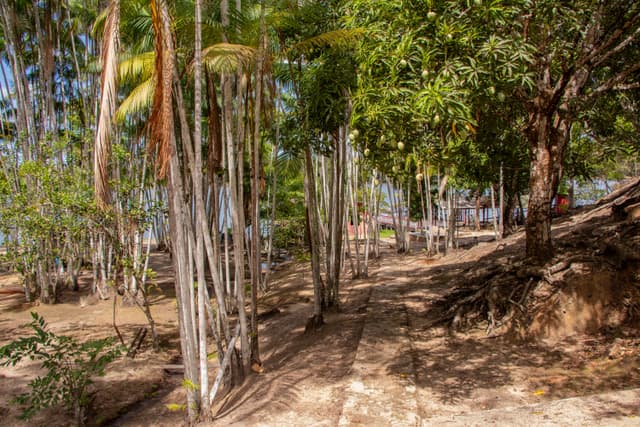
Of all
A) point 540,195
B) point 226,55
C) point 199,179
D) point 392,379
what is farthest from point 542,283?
point 226,55

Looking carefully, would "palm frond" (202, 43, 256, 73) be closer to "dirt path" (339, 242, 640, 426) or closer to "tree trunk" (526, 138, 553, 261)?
"dirt path" (339, 242, 640, 426)

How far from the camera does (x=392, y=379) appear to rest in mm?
5223

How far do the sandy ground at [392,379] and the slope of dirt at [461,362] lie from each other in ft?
0.06

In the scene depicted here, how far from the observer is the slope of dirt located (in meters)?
4.35

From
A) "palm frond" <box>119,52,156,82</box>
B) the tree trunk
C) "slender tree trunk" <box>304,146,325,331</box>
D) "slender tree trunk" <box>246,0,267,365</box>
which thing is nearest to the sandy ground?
"slender tree trunk" <box>304,146,325,331</box>

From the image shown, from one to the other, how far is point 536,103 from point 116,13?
5389 mm

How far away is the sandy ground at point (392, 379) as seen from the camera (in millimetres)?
4180

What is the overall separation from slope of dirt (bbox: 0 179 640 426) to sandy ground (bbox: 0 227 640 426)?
0.02m

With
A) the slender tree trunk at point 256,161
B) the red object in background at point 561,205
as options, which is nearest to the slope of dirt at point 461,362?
the slender tree trunk at point 256,161

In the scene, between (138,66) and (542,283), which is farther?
(138,66)

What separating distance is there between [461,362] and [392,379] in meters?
1.01

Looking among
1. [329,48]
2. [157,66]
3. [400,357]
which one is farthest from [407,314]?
[157,66]

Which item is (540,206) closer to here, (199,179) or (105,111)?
(199,179)

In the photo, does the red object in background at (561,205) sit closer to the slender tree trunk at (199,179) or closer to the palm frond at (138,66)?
the palm frond at (138,66)
